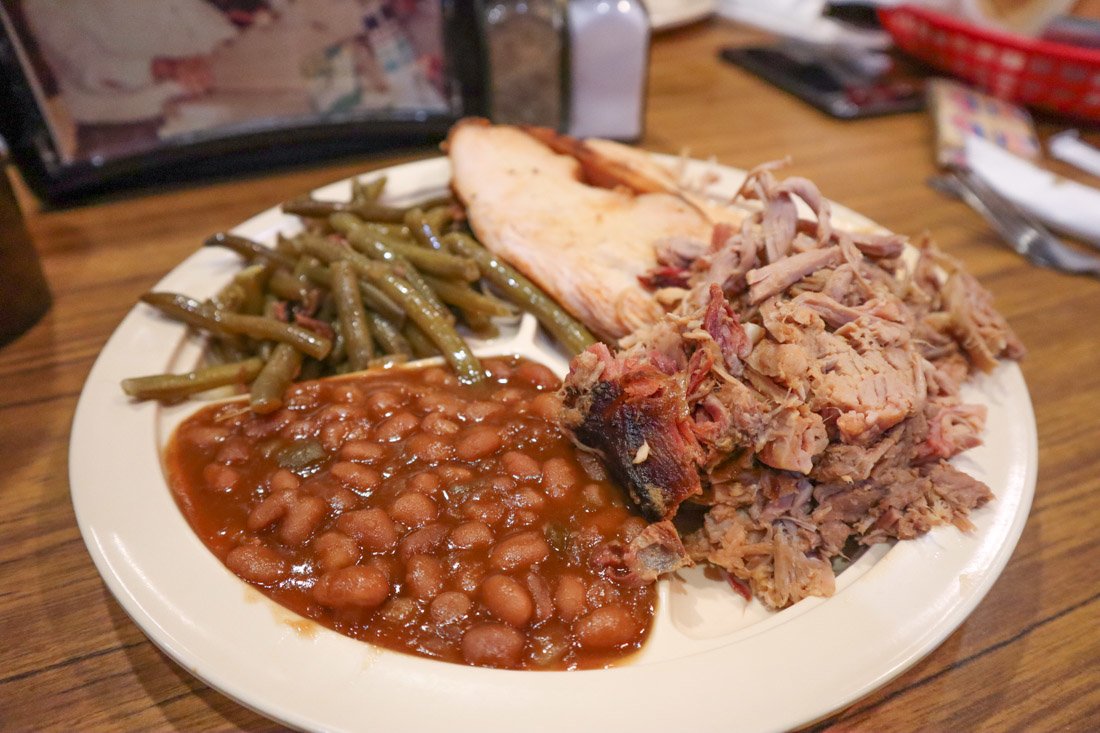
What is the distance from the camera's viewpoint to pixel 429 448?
2109 mm

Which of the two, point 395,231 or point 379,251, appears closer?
point 379,251

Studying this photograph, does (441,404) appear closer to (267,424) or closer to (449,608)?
(267,424)

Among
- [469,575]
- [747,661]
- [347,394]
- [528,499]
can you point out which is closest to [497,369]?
[347,394]

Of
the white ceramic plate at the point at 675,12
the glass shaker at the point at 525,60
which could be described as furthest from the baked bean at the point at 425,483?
the white ceramic plate at the point at 675,12

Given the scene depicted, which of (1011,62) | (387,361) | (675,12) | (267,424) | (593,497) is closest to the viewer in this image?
(593,497)

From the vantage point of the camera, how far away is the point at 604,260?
106 inches

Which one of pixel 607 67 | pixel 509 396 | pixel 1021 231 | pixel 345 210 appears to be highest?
pixel 607 67

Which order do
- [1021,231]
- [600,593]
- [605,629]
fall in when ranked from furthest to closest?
[1021,231] → [600,593] → [605,629]

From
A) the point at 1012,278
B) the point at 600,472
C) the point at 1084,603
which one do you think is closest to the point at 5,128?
the point at 600,472

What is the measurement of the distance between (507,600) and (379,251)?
5.21ft

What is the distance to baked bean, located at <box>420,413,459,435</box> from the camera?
7.15 ft

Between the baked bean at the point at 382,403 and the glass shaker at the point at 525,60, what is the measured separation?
2.26m

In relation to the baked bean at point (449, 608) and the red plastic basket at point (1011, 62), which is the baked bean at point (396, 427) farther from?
the red plastic basket at point (1011, 62)

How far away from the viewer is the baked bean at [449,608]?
Result: 1703 mm
